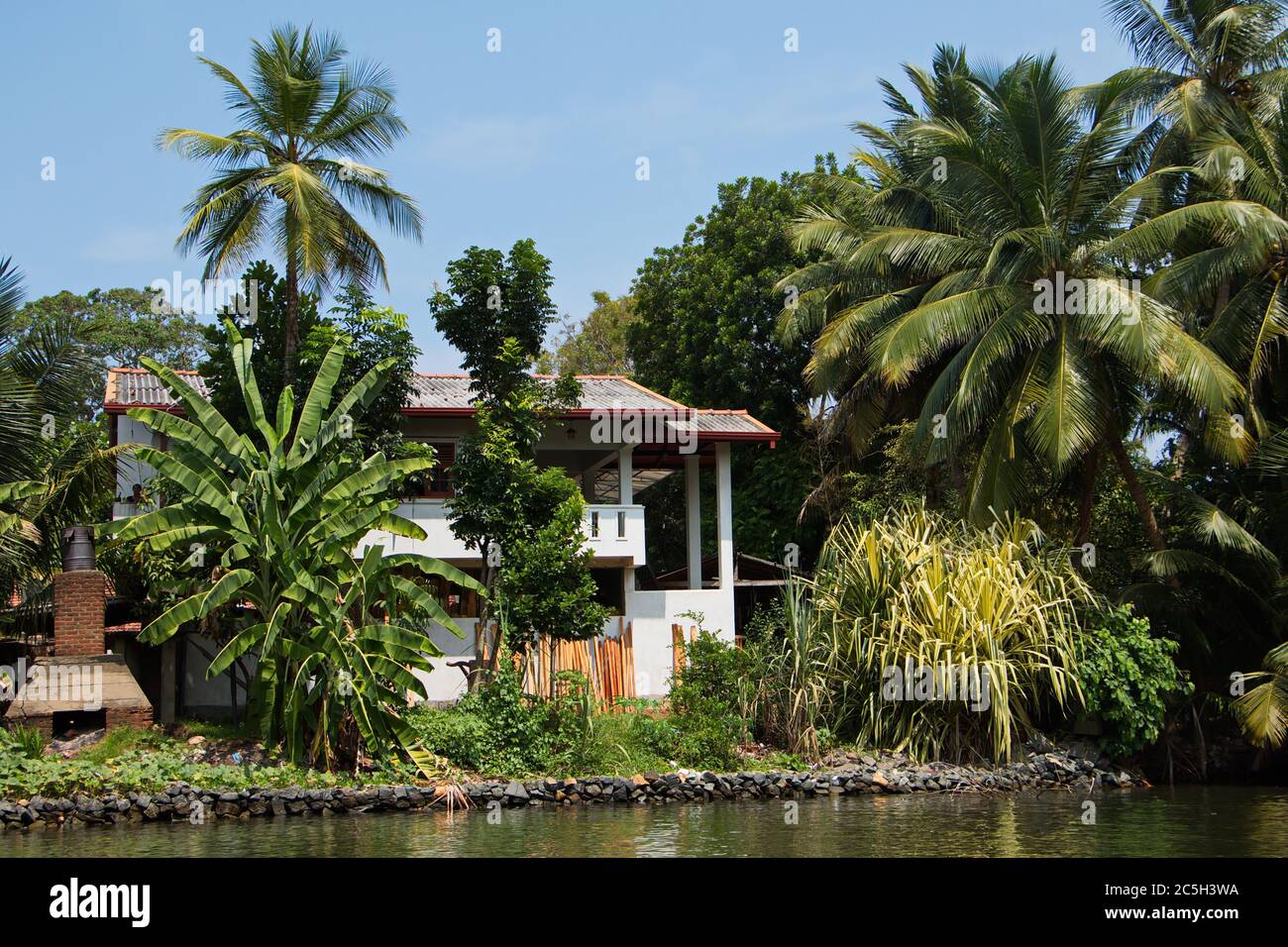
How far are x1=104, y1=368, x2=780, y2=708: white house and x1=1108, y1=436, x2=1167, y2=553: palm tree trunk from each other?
259 inches

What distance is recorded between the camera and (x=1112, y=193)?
67.6 feet

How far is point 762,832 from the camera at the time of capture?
1346cm

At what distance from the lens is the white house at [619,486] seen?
21406mm

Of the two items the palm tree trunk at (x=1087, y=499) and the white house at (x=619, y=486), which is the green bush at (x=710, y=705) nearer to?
the white house at (x=619, y=486)

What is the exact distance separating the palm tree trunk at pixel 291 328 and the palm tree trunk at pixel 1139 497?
13.3 metres

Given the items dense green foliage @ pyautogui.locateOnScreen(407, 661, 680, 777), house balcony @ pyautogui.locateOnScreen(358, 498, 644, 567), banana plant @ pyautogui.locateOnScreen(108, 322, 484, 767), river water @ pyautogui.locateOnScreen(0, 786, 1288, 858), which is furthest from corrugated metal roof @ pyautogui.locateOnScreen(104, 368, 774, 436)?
river water @ pyautogui.locateOnScreen(0, 786, 1288, 858)

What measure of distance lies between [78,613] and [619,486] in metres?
10.0

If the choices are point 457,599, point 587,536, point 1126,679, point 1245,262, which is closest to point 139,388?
point 457,599

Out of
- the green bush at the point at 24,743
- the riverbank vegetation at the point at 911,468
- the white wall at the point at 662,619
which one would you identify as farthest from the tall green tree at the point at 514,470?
the green bush at the point at 24,743

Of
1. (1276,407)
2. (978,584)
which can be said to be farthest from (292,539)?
(1276,407)

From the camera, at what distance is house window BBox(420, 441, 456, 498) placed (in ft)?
76.2

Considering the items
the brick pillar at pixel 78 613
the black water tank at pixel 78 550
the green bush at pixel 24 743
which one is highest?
the black water tank at pixel 78 550

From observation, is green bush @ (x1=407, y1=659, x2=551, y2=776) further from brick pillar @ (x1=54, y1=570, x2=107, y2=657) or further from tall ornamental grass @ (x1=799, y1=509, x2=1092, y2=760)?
brick pillar @ (x1=54, y1=570, x2=107, y2=657)
